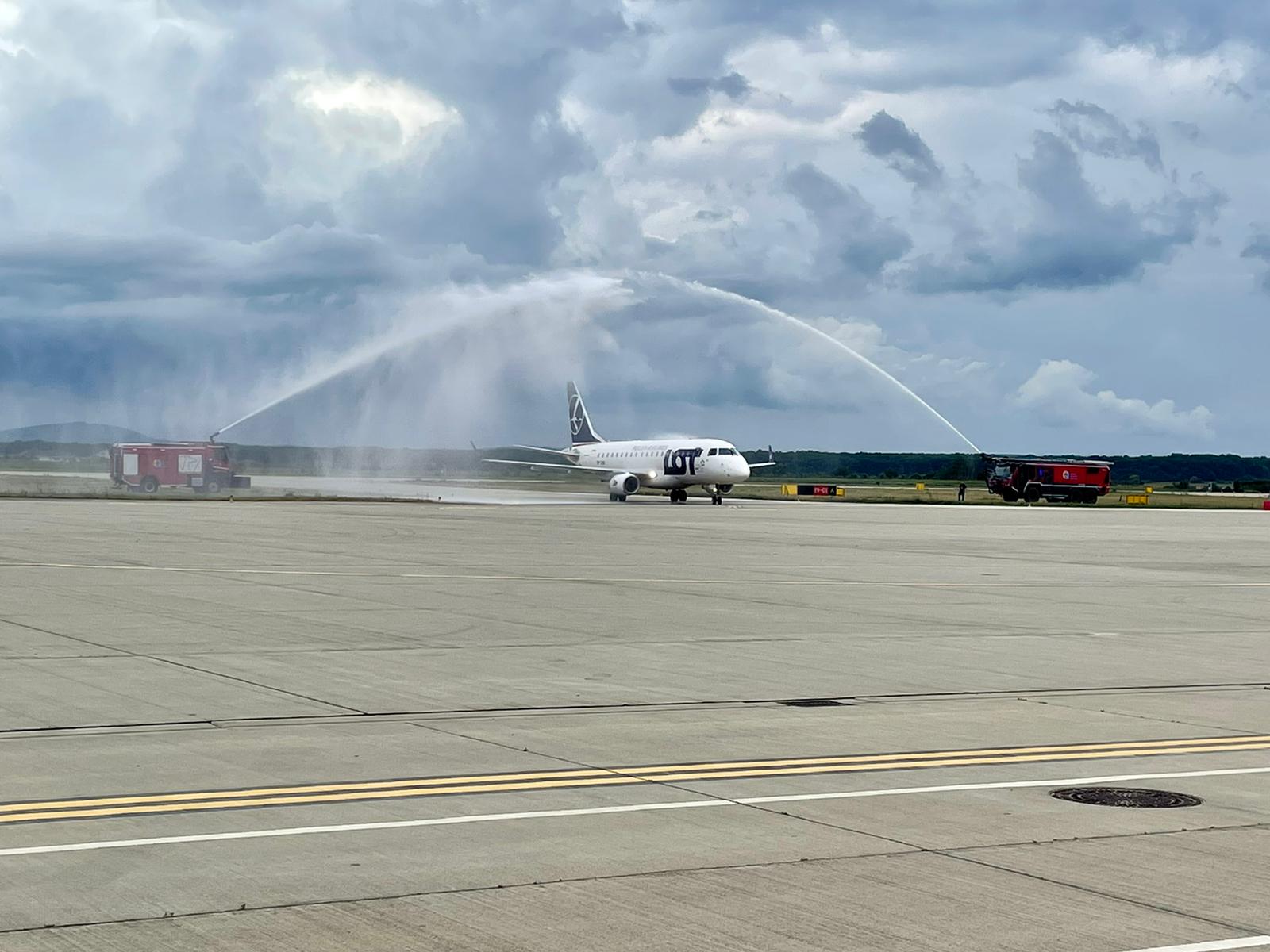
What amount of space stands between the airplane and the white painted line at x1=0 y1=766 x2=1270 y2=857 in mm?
79648

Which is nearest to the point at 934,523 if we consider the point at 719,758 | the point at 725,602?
the point at 725,602

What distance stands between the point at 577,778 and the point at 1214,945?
5.74m

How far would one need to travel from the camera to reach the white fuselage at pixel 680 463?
93.2 meters

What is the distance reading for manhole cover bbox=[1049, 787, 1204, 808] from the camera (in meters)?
11.9

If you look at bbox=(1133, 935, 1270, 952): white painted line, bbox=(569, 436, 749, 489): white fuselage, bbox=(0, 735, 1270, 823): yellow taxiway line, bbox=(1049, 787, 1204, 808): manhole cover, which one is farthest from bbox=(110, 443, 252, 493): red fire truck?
bbox=(1133, 935, 1270, 952): white painted line

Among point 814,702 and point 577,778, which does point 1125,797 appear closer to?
point 577,778

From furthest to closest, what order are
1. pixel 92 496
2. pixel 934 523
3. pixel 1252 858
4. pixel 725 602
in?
Result: pixel 92 496 < pixel 934 523 < pixel 725 602 < pixel 1252 858

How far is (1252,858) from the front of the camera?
33.2ft

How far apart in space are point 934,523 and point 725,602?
44.1 meters

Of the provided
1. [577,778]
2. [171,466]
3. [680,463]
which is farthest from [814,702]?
[171,466]

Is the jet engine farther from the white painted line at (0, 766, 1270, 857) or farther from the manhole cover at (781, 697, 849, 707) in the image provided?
the white painted line at (0, 766, 1270, 857)

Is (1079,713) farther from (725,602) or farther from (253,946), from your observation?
(725,602)

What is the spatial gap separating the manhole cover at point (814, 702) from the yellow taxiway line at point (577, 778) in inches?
116

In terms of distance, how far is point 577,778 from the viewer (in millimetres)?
12555
